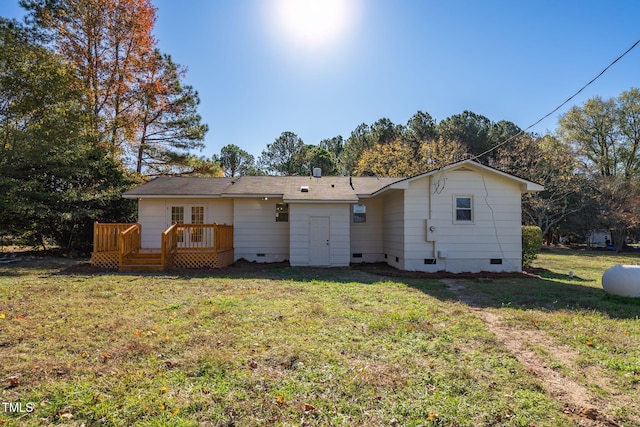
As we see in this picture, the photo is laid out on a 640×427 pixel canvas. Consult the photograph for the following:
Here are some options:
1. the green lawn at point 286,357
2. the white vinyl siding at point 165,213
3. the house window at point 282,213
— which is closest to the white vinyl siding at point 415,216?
the green lawn at point 286,357

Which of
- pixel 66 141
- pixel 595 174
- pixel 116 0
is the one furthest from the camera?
pixel 595 174

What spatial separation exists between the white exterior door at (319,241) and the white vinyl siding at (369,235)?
1713 mm

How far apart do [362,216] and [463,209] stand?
4125mm

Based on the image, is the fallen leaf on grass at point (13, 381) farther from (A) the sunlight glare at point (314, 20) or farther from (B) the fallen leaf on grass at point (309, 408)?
(A) the sunlight glare at point (314, 20)

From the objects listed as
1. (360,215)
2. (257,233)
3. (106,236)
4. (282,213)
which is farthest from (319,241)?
(106,236)

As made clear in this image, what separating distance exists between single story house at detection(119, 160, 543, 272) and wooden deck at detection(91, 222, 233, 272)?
5.63 feet

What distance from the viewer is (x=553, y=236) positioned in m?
33.8

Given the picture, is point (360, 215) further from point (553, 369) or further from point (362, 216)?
point (553, 369)

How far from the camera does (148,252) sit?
41.3 ft

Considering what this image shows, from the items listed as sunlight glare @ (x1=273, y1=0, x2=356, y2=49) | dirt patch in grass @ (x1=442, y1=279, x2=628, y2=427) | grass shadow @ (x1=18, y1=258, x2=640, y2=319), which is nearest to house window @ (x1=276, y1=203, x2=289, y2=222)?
grass shadow @ (x1=18, y1=258, x2=640, y2=319)

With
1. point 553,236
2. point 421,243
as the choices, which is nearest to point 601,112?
point 553,236

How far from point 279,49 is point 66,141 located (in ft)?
31.8

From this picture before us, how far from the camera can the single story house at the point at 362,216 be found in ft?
38.4

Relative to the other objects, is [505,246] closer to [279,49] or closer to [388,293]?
[388,293]
